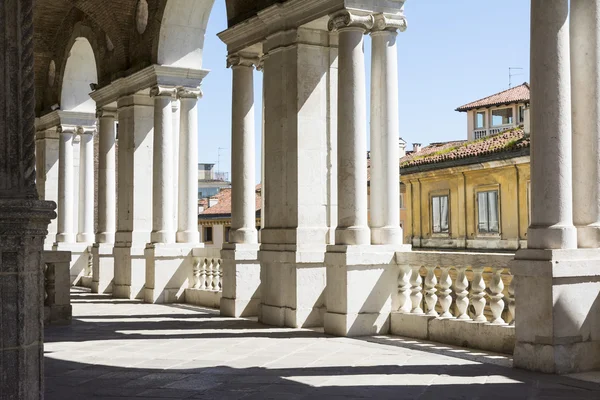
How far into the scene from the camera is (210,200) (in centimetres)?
5566

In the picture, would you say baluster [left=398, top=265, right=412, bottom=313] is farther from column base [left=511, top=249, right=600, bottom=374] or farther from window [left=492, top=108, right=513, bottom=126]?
window [left=492, top=108, right=513, bottom=126]

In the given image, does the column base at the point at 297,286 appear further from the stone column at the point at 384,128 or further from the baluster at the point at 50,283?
the baluster at the point at 50,283

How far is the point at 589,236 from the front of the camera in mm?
7730

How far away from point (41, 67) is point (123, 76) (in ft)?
21.4

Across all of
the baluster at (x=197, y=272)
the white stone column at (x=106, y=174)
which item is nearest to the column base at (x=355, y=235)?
the baluster at (x=197, y=272)

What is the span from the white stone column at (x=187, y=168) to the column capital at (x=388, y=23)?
582cm

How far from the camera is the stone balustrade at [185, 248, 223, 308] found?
14516 millimetres

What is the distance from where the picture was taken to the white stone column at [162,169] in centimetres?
1552

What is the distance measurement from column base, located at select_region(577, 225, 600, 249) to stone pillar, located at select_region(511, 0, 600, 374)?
0.10 m

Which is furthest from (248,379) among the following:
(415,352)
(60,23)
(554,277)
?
(60,23)

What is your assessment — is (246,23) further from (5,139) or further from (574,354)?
(5,139)

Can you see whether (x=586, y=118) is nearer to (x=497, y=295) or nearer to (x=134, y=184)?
(x=497, y=295)

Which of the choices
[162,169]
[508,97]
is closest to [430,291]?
[162,169]

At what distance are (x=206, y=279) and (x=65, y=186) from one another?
7.86 metres
